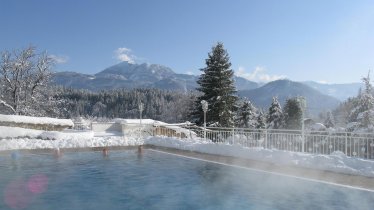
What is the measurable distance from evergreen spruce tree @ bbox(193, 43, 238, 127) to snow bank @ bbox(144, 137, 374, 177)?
527 inches

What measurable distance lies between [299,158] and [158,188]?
4619mm

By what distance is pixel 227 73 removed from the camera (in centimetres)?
3023

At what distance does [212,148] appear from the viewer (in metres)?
15.0

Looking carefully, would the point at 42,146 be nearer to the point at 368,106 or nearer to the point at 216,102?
the point at 216,102

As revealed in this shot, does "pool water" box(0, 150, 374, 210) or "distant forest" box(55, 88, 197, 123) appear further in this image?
"distant forest" box(55, 88, 197, 123)

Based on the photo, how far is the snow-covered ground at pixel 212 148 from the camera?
9812mm

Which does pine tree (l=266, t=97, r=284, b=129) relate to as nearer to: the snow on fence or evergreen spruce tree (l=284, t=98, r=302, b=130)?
evergreen spruce tree (l=284, t=98, r=302, b=130)

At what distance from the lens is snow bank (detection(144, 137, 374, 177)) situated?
31.3 feet

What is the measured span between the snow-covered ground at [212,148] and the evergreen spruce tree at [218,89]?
1029cm

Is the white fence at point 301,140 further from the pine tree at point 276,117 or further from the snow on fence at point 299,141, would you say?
the pine tree at point 276,117

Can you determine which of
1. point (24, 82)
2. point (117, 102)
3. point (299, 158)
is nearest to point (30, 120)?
point (24, 82)

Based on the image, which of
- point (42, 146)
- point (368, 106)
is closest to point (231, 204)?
point (42, 146)

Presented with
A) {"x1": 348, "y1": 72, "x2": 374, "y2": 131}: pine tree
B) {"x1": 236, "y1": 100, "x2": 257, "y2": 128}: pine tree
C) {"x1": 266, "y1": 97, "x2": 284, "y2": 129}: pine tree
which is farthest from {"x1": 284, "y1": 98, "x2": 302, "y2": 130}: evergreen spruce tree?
{"x1": 348, "y1": 72, "x2": 374, "y2": 131}: pine tree

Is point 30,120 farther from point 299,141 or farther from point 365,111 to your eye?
point 365,111
